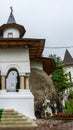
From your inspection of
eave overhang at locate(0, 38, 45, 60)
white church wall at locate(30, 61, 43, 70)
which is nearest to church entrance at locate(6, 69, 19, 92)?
eave overhang at locate(0, 38, 45, 60)

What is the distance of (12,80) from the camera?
64.4ft

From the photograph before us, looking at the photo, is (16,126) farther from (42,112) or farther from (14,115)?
(42,112)

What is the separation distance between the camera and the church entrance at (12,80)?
768 inches

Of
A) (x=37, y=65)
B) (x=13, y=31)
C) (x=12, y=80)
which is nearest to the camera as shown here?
Result: (x=12, y=80)

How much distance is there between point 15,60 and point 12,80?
126cm

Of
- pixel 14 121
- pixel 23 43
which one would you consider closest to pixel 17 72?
pixel 23 43

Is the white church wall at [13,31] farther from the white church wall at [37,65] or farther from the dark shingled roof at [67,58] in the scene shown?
the dark shingled roof at [67,58]

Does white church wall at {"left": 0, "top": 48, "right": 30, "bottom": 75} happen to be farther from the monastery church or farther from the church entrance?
the church entrance

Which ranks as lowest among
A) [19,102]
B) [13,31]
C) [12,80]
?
[19,102]

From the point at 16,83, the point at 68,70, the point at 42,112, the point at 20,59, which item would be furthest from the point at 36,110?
the point at 68,70

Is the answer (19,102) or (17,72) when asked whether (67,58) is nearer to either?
(17,72)

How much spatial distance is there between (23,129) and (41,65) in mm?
9876

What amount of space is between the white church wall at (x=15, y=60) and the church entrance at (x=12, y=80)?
376mm

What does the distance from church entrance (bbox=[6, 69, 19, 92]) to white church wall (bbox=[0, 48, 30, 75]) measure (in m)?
0.38
